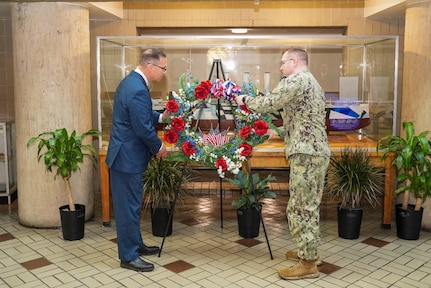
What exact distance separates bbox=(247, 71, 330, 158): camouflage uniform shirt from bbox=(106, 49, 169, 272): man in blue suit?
825 millimetres

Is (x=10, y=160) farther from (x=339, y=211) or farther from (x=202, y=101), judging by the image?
(x=339, y=211)

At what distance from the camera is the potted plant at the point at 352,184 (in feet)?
15.3

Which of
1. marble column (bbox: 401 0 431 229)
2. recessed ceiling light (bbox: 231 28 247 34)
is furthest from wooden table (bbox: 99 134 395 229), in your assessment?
recessed ceiling light (bbox: 231 28 247 34)

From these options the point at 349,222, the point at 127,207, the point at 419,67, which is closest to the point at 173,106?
the point at 127,207

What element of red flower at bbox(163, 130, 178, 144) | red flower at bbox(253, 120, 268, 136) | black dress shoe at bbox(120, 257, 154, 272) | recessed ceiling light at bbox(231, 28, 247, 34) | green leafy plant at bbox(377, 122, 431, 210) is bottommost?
black dress shoe at bbox(120, 257, 154, 272)

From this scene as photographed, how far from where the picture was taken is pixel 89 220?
537 centimetres

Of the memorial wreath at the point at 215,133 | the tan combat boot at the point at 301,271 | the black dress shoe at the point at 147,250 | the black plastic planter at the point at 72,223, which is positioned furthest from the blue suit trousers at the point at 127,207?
the tan combat boot at the point at 301,271

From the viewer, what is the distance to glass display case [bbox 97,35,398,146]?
5402 millimetres

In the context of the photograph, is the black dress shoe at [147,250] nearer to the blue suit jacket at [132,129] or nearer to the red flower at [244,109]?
the blue suit jacket at [132,129]

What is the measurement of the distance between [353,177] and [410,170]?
1.71 feet

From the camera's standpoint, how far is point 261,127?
3.99 meters

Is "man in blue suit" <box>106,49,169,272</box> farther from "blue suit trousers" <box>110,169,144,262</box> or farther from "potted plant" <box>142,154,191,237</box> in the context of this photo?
"potted plant" <box>142,154,191,237</box>

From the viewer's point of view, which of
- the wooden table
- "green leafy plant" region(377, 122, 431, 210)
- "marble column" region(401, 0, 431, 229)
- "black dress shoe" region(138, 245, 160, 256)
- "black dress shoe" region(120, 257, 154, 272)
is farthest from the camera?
the wooden table

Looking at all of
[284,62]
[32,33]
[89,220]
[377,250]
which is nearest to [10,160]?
[89,220]
